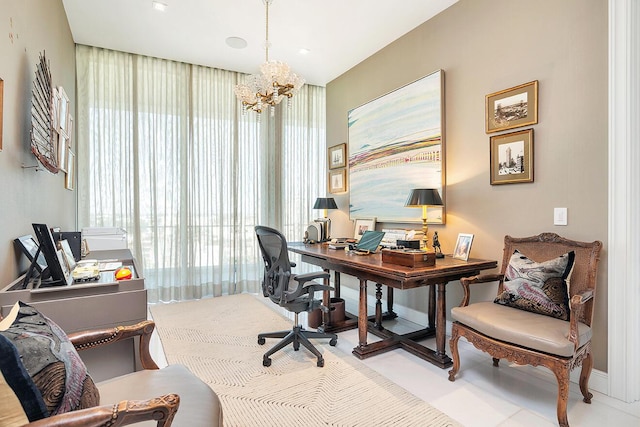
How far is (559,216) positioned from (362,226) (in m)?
2.11

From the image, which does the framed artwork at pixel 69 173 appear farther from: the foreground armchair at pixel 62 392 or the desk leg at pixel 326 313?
the desk leg at pixel 326 313

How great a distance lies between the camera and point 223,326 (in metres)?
3.36

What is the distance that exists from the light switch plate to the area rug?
1518 mm

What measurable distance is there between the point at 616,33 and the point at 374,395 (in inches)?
106

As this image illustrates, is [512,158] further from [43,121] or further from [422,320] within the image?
[43,121]

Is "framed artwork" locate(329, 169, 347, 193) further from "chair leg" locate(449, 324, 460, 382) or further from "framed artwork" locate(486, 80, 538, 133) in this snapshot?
"chair leg" locate(449, 324, 460, 382)

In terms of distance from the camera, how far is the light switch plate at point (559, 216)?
2271mm

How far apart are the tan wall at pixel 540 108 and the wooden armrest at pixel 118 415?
2.52 metres

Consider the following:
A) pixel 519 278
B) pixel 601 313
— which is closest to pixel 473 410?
pixel 519 278

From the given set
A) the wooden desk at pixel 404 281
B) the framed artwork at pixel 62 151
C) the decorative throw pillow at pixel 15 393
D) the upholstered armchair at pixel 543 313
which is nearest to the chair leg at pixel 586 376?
the upholstered armchair at pixel 543 313

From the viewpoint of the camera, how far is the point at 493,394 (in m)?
2.09

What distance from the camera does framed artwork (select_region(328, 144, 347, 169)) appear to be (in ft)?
14.8

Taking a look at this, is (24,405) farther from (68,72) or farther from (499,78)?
(68,72)

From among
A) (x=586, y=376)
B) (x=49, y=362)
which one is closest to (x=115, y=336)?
(x=49, y=362)
